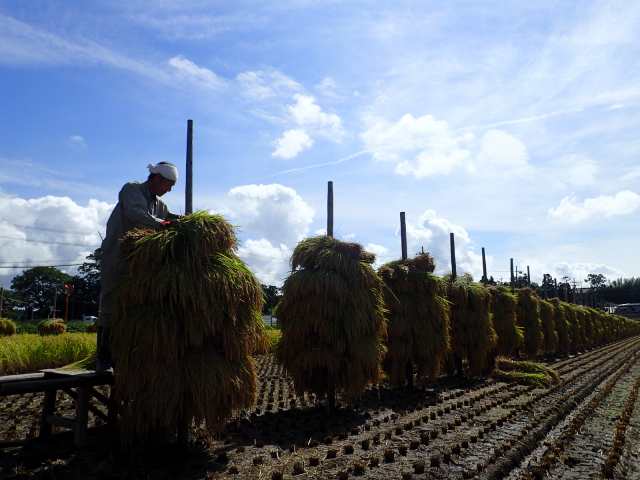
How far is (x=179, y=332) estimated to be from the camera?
5.17 meters

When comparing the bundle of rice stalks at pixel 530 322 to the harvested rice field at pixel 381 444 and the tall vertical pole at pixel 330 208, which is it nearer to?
the harvested rice field at pixel 381 444

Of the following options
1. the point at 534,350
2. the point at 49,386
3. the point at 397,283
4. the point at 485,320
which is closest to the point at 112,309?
the point at 49,386

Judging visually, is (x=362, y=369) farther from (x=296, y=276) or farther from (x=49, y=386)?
(x=49, y=386)

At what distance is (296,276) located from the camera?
29.1 ft

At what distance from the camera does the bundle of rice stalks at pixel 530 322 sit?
2409 cm

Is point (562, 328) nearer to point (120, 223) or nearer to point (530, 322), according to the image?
point (530, 322)

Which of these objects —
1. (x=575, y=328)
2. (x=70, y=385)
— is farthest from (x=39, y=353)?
(x=575, y=328)

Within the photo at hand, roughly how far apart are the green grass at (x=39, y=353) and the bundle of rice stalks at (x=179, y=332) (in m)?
7.47

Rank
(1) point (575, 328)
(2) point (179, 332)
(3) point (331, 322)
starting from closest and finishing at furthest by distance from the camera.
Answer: (2) point (179, 332) → (3) point (331, 322) → (1) point (575, 328)

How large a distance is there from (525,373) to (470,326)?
6.57ft

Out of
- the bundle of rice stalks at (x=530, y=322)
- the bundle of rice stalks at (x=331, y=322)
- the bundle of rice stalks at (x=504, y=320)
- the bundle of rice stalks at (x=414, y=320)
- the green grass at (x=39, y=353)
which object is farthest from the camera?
the bundle of rice stalks at (x=530, y=322)

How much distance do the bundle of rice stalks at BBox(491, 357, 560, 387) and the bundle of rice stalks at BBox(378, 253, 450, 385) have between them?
3.23 m

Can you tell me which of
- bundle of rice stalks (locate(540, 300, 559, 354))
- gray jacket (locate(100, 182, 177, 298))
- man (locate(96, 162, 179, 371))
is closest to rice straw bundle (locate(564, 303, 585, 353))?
bundle of rice stalks (locate(540, 300, 559, 354))

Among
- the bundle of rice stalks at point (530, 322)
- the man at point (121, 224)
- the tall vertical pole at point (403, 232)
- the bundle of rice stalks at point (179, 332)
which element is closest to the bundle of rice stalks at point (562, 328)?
the bundle of rice stalks at point (530, 322)
